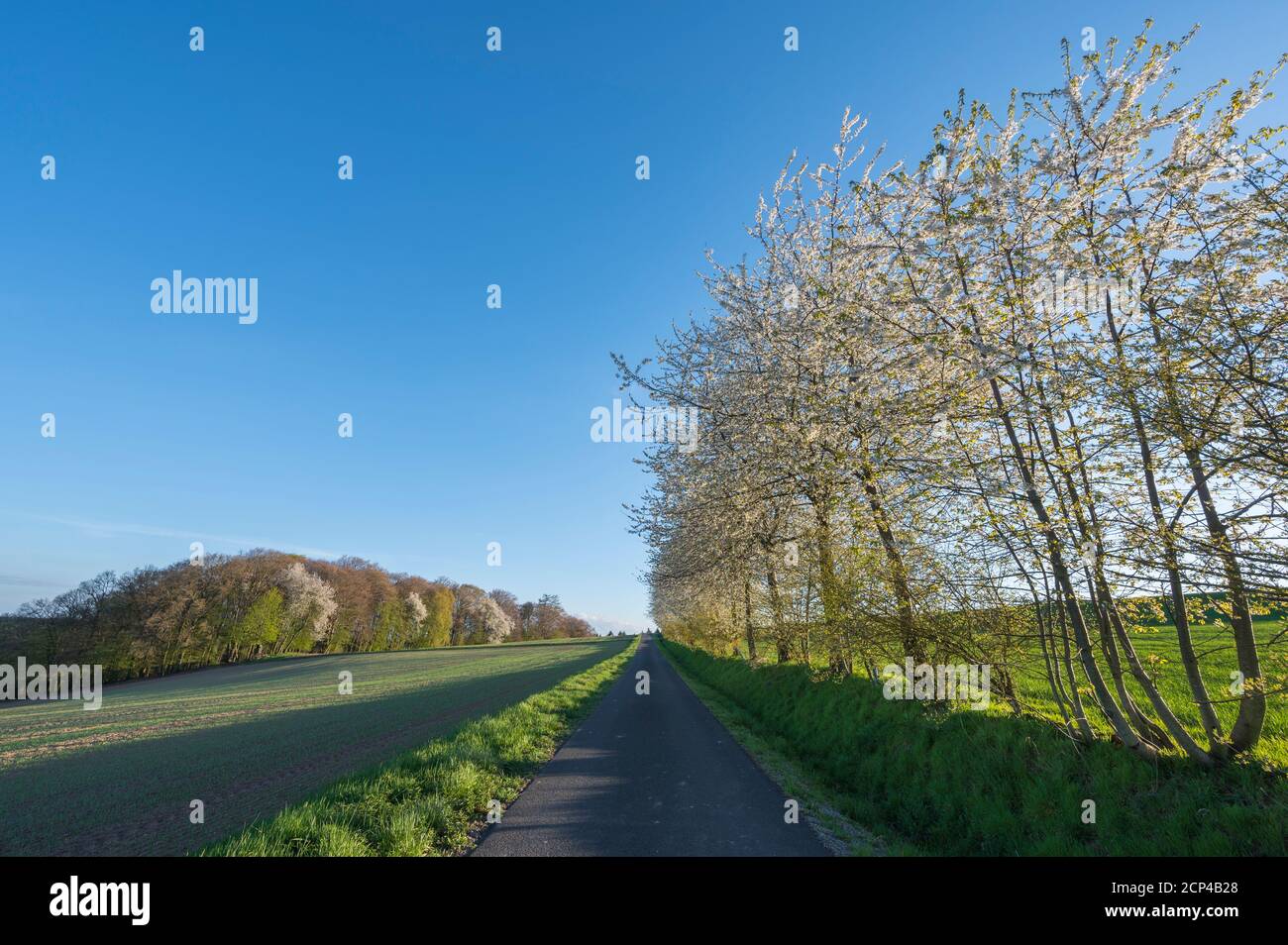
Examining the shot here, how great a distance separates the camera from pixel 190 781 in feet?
44.4

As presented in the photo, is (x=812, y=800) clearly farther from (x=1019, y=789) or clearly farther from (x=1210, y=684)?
(x=1210, y=684)

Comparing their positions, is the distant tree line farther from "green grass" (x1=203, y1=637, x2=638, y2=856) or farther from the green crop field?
"green grass" (x1=203, y1=637, x2=638, y2=856)

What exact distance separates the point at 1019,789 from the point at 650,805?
4.72 meters

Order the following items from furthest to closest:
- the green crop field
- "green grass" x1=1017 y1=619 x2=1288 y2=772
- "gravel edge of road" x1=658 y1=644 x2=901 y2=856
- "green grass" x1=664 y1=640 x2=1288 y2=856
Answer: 1. the green crop field
2. "gravel edge of road" x1=658 y1=644 x2=901 y2=856
3. "green grass" x1=1017 y1=619 x2=1288 y2=772
4. "green grass" x1=664 y1=640 x2=1288 y2=856

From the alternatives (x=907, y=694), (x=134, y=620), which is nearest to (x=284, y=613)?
(x=134, y=620)

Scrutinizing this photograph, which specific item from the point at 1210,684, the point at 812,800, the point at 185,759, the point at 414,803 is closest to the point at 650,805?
the point at 812,800

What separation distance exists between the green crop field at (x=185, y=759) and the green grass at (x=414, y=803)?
11.5 feet

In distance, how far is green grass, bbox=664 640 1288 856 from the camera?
4.61 m

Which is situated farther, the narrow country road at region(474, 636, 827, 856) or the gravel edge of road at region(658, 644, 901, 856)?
the gravel edge of road at region(658, 644, 901, 856)

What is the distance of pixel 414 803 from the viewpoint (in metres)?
6.99

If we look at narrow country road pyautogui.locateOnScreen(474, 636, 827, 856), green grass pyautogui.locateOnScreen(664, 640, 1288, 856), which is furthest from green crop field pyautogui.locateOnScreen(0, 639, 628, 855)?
green grass pyautogui.locateOnScreen(664, 640, 1288, 856)

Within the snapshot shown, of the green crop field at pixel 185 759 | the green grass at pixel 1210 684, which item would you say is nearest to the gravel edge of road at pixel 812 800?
the green grass at pixel 1210 684

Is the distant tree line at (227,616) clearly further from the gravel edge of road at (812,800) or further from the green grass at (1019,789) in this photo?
the green grass at (1019,789)

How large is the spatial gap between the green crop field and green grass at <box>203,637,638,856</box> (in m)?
3.49
